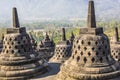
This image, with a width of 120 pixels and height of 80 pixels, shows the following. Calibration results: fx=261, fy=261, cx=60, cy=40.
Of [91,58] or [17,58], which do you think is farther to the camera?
[17,58]

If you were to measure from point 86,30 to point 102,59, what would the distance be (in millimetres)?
2191

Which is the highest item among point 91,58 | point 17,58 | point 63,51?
point 91,58

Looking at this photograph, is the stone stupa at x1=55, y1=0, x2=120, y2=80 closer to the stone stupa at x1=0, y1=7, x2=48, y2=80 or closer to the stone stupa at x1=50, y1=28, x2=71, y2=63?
the stone stupa at x1=0, y1=7, x2=48, y2=80

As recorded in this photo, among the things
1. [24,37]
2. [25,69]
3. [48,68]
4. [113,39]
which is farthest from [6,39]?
[113,39]

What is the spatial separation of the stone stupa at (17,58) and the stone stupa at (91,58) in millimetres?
4636

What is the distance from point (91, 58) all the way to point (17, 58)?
7298 mm

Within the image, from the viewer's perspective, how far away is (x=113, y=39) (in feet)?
92.8

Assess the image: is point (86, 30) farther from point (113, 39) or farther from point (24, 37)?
point (113, 39)

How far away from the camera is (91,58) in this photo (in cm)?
1692

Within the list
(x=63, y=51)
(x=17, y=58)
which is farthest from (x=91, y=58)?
(x=63, y=51)

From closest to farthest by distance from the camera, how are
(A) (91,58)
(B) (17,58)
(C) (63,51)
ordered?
1. (A) (91,58)
2. (B) (17,58)
3. (C) (63,51)

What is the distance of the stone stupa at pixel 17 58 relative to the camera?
21031 millimetres

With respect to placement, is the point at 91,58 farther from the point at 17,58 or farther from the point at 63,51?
the point at 63,51

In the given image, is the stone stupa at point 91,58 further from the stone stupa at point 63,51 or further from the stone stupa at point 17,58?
the stone stupa at point 63,51
